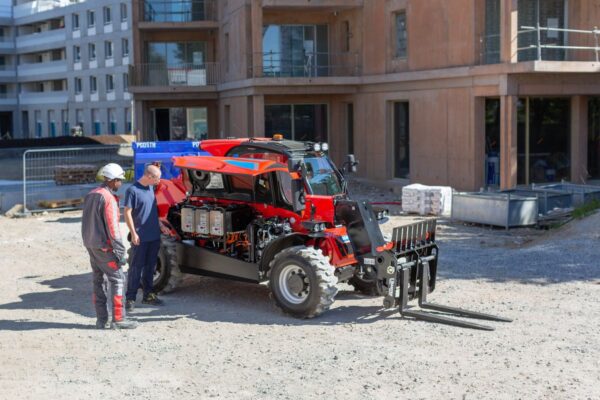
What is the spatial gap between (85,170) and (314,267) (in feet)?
62.0

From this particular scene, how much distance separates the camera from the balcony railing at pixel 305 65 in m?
29.8

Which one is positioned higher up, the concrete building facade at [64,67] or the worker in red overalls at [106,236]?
the concrete building facade at [64,67]

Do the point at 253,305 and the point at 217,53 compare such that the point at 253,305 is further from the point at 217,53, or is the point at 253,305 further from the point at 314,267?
the point at 217,53

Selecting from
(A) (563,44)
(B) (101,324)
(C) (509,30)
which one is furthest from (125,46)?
(B) (101,324)

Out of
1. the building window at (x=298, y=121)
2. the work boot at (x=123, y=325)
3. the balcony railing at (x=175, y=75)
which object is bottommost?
the work boot at (x=123, y=325)

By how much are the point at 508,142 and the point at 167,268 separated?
13.0 meters

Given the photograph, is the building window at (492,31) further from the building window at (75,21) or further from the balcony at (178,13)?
the building window at (75,21)

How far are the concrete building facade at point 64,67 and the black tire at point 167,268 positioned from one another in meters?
52.3

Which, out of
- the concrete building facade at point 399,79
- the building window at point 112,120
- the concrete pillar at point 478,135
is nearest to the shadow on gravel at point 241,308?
the concrete building facade at point 399,79

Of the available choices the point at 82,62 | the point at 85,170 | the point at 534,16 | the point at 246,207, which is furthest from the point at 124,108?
the point at 246,207

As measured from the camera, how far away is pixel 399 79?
26734 millimetres

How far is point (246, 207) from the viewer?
11.5 metres

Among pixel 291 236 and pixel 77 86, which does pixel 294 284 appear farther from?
pixel 77 86

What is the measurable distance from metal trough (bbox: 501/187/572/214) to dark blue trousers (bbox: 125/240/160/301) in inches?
413
